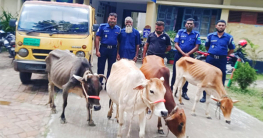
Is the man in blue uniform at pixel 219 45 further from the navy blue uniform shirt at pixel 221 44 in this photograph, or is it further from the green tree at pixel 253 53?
the green tree at pixel 253 53

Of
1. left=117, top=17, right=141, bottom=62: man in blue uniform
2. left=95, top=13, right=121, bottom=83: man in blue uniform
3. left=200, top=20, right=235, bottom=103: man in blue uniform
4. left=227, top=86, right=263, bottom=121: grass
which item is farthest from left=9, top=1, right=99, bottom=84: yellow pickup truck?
left=227, top=86, right=263, bottom=121: grass

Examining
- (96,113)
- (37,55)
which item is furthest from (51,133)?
(37,55)

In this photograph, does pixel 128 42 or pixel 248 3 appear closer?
pixel 128 42

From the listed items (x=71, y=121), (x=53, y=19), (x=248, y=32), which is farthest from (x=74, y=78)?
(x=248, y=32)

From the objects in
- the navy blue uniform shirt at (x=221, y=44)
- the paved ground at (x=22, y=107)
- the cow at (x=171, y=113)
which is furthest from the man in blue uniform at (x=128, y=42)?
the paved ground at (x=22, y=107)

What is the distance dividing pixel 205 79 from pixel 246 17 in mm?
9203

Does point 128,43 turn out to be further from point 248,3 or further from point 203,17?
point 248,3

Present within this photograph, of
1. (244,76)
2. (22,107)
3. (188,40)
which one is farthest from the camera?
(244,76)

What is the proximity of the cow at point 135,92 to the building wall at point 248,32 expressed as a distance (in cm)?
1039

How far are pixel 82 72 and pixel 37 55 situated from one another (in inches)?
80.6

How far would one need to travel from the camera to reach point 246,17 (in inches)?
522

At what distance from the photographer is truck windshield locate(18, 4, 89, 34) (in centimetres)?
639

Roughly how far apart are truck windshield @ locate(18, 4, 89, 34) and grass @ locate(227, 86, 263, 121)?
4707 millimetres

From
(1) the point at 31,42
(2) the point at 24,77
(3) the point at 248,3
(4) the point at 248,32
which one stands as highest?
(3) the point at 248,3
